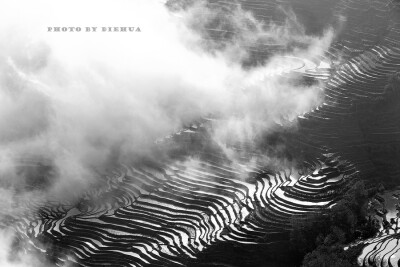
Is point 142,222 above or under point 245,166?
under

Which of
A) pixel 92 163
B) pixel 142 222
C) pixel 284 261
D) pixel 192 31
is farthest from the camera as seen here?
pixel 192 31

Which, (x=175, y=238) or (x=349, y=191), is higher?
(x=349, y=191)

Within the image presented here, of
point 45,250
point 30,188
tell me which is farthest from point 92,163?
point 45,250

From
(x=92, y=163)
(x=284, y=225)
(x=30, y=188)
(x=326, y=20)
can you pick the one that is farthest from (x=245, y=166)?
(x=326, y=20)

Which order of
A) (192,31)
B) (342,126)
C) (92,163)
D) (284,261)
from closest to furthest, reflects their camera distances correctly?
(284,261), (92,163), (342,126), (192,31)

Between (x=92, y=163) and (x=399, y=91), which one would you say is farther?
(x=399, y=91)

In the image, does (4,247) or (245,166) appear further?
(245,166)

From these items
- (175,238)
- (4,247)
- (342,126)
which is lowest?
(4,247)

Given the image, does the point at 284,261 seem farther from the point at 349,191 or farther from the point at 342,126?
the point at 342,126

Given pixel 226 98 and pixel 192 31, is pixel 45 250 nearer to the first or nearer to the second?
pixel 226 98
